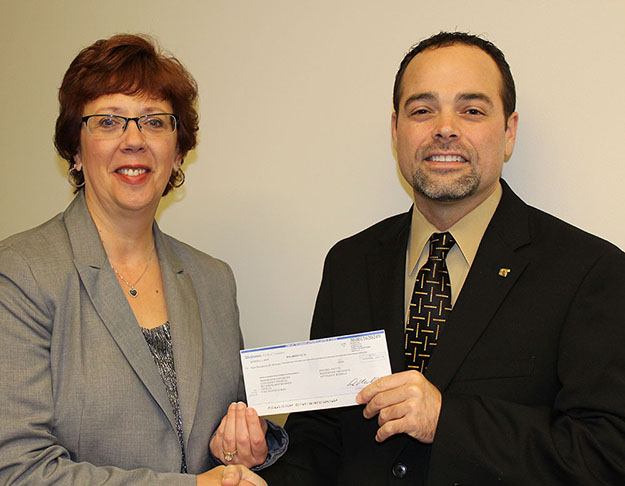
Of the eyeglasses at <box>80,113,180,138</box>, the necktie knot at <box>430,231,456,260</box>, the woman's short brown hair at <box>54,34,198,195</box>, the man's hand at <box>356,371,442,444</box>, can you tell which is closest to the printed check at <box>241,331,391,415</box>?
the man's hand at <box>356,371,442,444</box>

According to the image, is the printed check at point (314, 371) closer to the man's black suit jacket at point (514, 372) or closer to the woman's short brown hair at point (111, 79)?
the man's black suit jacket at point (514, 372)

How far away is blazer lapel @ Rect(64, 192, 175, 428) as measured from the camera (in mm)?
1968

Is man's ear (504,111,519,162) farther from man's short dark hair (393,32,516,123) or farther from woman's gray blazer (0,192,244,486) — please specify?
woman's gray blazer (0,192,244,486)

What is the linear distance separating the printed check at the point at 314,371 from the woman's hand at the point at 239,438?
0.26 ft

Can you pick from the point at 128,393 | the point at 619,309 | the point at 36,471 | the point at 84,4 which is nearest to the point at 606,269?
the point at 619,309

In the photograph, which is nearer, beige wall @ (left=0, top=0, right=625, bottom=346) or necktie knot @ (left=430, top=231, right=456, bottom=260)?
necktie knot @ (left=430, top=231, right=456, bottom=260)

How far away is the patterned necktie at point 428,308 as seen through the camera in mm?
2066

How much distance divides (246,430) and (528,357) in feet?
2.85

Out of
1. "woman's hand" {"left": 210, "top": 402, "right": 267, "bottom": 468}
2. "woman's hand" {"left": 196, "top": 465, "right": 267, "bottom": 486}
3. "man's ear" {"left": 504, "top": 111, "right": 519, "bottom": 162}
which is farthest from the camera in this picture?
"man's ear" {"left": 504, "top": 111, "right": 519, "bottom": 162}

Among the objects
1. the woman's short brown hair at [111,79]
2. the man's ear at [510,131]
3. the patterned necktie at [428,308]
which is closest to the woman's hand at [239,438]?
→ the patterned necktie at [428,308]

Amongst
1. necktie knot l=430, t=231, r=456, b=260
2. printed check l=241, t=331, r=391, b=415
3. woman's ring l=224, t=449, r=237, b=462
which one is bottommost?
woman's ring l=224, t=449, r=237, b=462

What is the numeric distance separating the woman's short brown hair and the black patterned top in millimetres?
678

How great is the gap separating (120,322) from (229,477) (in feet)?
1.83

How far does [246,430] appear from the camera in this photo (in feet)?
6.65
